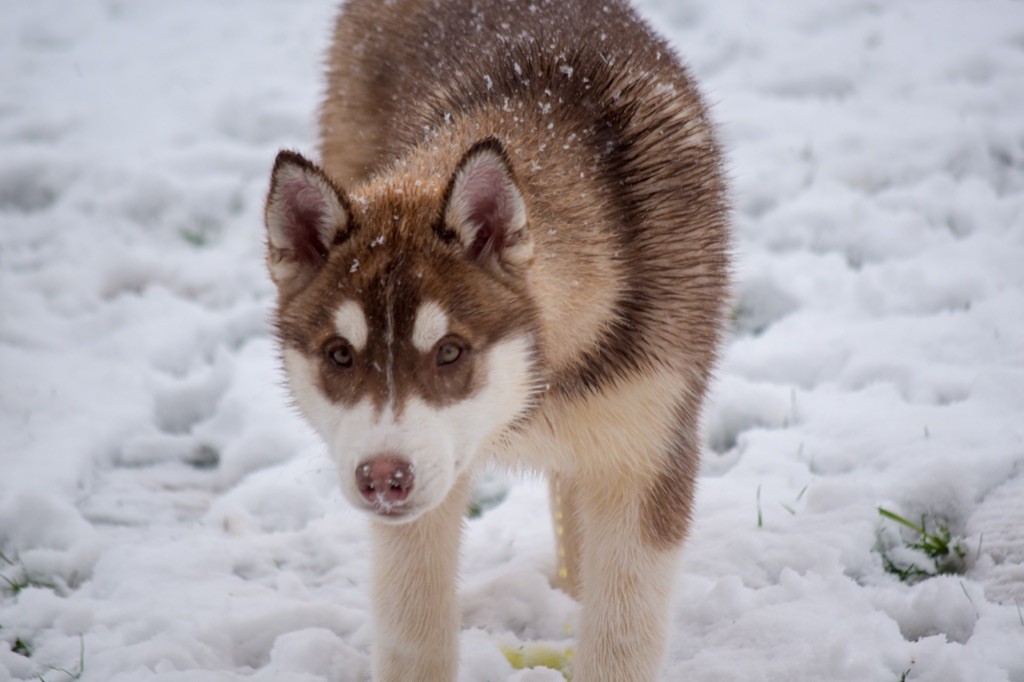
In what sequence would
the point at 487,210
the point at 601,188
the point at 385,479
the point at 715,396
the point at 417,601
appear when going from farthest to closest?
the point at 715,396 → the point at 417,601 → the point at 601,188 → the point at 487,210 → the point at 385,479

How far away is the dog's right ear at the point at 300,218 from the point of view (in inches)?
106

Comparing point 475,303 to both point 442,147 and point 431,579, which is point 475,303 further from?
point 431,579

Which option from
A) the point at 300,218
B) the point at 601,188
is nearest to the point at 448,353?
the point at 300,218

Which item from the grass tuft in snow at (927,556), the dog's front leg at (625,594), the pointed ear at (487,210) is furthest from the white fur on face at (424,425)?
the grass tuft in snow at (927,556)

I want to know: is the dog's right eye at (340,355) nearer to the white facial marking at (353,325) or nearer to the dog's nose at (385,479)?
the white facial marking at (353,325)

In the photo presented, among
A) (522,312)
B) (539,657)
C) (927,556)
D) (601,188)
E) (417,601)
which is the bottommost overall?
(539,657)

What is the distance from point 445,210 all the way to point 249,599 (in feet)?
5.67

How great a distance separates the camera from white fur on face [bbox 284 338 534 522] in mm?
2486

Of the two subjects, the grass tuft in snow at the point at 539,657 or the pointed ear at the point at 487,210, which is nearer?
the pointed ear at the point at 487,210

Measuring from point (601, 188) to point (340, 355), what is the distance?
0.90 meters

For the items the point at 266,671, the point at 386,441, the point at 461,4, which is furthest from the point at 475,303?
the point at 461,4

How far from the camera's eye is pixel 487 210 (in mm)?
2738

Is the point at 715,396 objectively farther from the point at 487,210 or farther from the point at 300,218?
the point at 300,218

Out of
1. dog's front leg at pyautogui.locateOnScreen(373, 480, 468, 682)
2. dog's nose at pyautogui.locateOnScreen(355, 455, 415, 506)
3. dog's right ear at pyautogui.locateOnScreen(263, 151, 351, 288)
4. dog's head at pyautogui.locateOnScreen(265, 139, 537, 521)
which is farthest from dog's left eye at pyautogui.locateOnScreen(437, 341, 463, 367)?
dog's front leg at pyautogui.locateOnScreen(373, 480, 468, 682)
